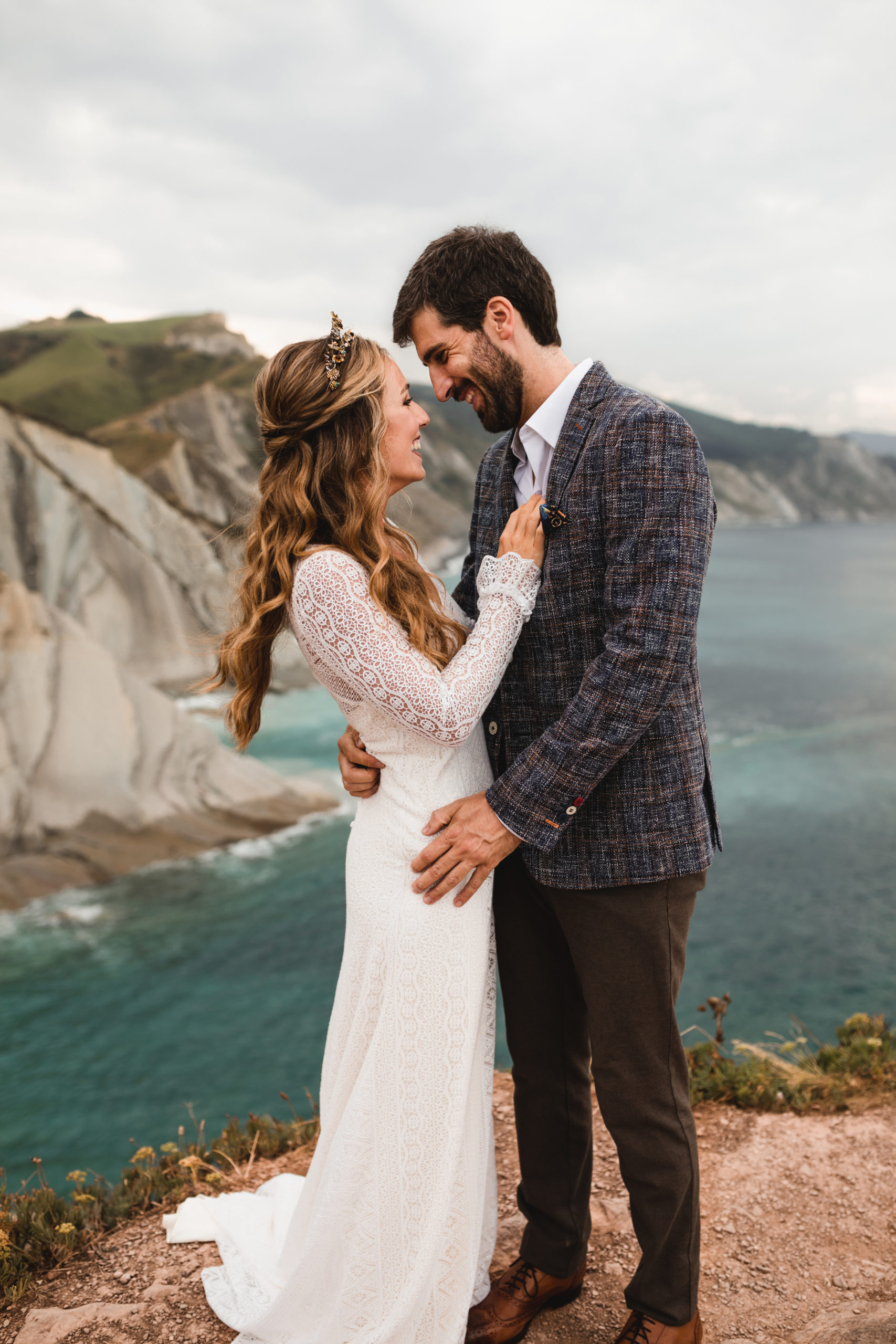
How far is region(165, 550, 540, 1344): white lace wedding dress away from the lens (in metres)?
2.00

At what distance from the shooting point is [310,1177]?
220 cm

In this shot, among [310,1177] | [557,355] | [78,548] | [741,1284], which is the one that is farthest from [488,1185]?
[78,548]

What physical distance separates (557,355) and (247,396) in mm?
15736

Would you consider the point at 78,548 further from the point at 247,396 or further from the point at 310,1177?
the point at 310,1177

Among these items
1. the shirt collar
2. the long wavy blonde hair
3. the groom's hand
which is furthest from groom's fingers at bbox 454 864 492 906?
the shirt collar

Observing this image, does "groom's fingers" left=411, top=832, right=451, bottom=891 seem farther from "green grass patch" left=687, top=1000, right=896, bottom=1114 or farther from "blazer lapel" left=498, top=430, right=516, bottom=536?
"green grass patch" left=687, top=1000, right=896, bottom=1114

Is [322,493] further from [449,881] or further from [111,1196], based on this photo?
[111,1196]

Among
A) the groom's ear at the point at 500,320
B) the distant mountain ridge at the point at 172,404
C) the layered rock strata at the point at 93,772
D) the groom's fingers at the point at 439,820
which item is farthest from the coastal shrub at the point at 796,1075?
the distant mountain ridge at the point at 172,404

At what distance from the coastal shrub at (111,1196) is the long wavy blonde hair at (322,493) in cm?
198

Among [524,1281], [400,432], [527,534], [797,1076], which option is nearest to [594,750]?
[527,534]

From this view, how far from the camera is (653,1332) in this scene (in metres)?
2.04

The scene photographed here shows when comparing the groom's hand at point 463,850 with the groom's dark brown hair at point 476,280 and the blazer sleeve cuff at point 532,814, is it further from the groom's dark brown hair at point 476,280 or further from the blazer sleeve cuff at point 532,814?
the groom's dark brown hair at point 476,280

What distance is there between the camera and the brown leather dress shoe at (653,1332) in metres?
2.03

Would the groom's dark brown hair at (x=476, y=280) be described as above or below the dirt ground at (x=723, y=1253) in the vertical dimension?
above
